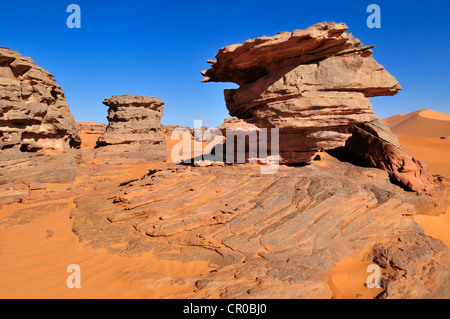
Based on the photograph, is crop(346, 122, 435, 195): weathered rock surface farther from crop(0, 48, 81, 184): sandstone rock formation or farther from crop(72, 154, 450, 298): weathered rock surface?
crop(0, 48, 81, 184): sandstone rock formation

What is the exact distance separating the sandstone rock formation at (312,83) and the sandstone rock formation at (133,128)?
484 inches

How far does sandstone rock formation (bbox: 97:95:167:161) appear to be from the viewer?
1919cm

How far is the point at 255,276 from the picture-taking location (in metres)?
4.75

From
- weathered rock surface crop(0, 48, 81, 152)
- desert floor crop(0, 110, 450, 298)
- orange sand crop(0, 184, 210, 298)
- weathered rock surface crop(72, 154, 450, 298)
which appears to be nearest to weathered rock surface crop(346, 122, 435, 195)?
weathered rock surface crop(72, 154, 450, 298)

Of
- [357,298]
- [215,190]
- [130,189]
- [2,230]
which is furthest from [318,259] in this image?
[2,230]

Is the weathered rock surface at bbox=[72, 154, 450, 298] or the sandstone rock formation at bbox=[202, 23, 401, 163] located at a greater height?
the sandstone rock formation at bbox=[202, 23, 401, 163]

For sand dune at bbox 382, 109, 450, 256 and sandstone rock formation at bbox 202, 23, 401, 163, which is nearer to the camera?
sandstone rock formation at bbox 202, 23, 401, 163

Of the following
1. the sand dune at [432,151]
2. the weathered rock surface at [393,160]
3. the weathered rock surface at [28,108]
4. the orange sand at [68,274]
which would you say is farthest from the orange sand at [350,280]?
the weathered rock surface at [28,108]

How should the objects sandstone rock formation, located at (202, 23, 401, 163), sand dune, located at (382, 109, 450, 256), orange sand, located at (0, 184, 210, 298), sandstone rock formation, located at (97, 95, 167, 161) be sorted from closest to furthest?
1. orange sand, located at (0, 184, 210, 298)
2. sandstone rock formation, located at (202, 23, 401, 163)
3. sand dune, located at (382, 109, 450, 256)
4. sandstone rock formation, located at (97, 95, 167, 161)

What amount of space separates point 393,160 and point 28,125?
60.3ft

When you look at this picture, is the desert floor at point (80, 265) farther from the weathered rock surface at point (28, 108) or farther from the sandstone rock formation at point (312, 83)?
the weathered rock surface at point (28, 108)

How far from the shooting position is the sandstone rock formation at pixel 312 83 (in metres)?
8.39

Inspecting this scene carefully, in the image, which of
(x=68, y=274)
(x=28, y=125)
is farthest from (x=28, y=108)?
(x=68, y=274)
